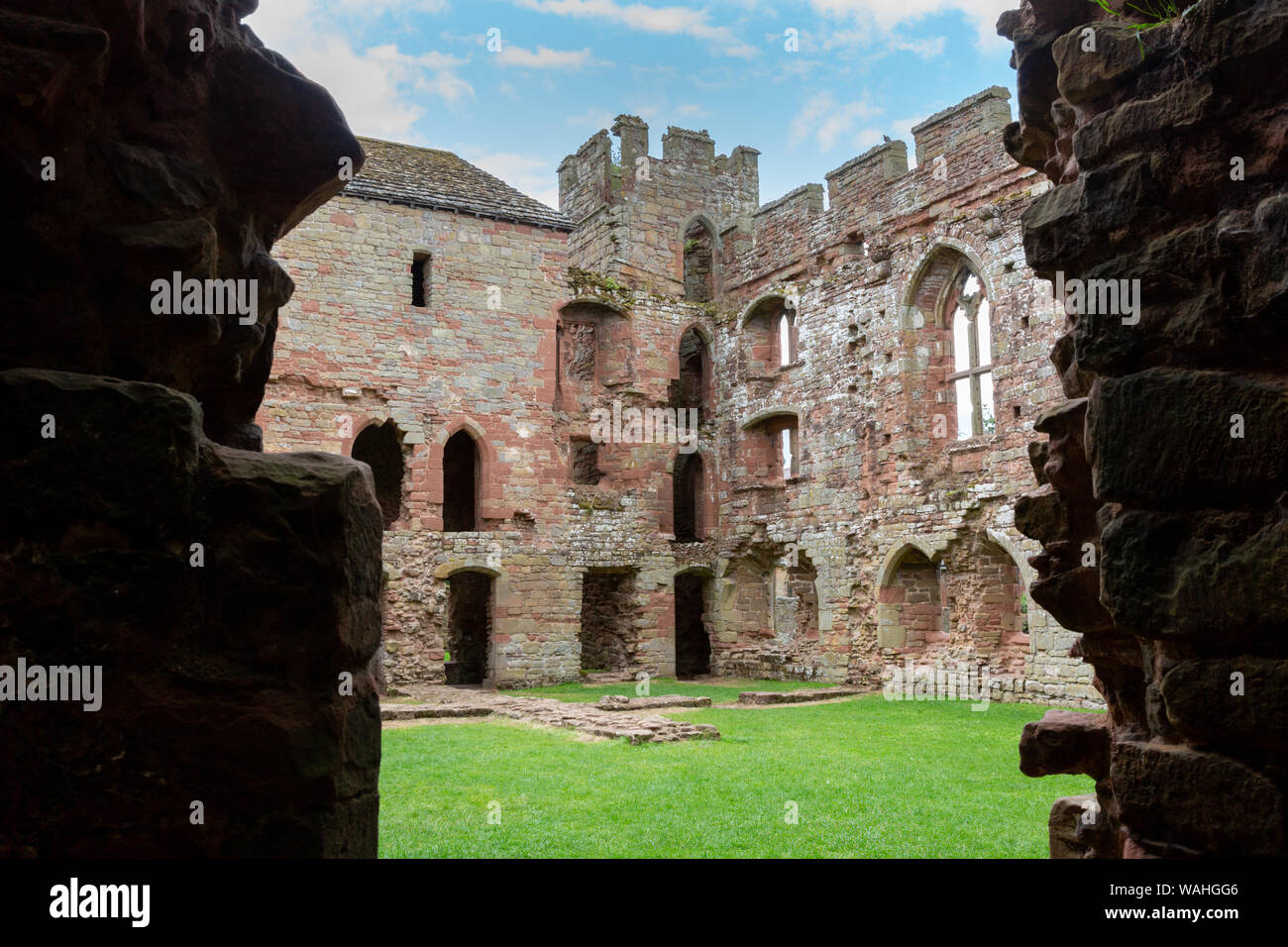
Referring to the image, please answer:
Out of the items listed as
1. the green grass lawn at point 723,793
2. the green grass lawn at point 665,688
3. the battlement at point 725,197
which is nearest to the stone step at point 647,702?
the green grass lawn at point 665,688

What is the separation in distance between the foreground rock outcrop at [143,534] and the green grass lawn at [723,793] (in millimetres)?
3772

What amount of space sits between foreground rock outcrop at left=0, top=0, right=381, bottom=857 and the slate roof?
17.8 meters

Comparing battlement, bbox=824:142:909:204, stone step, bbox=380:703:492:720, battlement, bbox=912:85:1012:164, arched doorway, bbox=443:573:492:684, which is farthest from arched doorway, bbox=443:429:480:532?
battlement, bbox=912:85:1012:164

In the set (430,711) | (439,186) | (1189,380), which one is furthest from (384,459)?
(1189,380)

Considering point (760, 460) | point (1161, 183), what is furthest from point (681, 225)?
point (1161, 183)

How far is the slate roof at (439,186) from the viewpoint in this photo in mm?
19688

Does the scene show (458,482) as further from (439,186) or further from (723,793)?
(723,793)

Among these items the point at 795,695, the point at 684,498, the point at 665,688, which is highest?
the point at 684,498

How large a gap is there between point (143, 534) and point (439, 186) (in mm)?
19407

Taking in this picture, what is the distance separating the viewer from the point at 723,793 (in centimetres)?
793

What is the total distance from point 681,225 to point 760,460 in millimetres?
6104

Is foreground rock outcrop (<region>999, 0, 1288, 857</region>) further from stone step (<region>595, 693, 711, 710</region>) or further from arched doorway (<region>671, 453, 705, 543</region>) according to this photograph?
arched doorway (<region>671, 453, 705, 543</region>)
